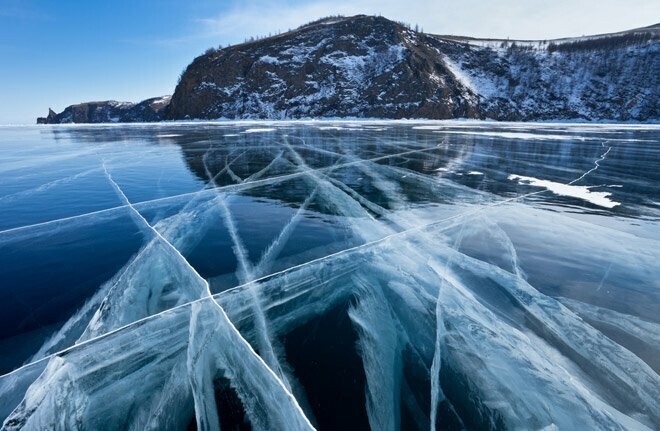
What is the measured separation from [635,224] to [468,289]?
A: 3.58 m

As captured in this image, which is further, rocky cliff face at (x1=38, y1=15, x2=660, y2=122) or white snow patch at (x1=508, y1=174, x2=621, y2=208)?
rocky cliff face at (x1=38, y1=15, x2=660, y2=122)

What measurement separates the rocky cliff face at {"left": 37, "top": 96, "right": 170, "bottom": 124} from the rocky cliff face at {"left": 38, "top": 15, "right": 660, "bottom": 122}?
4632cm

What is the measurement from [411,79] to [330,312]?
5522 cm

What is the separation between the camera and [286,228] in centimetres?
470

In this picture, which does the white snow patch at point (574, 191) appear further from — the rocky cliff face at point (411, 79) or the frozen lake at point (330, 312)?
the rocky cliff face at point (411, 79)

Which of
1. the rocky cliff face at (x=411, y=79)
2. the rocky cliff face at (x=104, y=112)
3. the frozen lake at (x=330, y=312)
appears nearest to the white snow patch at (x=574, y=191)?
the frozen lake at (x=330, y=312)

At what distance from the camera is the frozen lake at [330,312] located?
1962 mm

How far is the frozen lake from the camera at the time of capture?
77.2 inches

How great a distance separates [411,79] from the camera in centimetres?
5194

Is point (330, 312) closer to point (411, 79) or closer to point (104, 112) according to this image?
point (411, 79)

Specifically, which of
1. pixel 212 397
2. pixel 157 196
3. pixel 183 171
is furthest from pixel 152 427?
pixel 183 171

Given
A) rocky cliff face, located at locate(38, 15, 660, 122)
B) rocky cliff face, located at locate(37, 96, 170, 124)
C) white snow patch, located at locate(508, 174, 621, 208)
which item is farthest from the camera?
rocky cliff face, located at locate(37, 96, 170, 124)

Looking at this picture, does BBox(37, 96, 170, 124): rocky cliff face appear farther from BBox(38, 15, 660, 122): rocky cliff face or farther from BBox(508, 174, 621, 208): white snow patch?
BBox(508, 174, 621, 208): white snow patch

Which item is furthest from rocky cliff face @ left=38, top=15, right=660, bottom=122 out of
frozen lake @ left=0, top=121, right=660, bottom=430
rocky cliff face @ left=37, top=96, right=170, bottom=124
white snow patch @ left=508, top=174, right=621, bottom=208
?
frozen lake @ left=0, top=121, right=660, bottom=430
